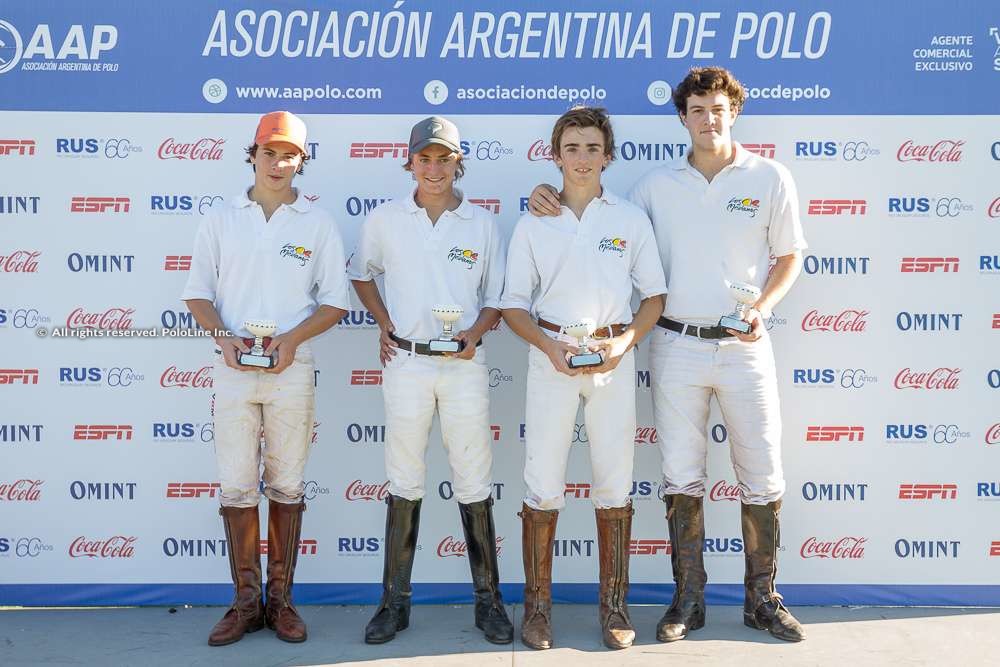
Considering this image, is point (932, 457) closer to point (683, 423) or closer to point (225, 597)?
point (683, 423)

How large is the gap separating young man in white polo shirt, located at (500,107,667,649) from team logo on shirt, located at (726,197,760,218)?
1.14 ft

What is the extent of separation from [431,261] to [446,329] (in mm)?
285

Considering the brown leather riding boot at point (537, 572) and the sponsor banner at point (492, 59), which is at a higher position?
the sponsor banner at point (492, 59)

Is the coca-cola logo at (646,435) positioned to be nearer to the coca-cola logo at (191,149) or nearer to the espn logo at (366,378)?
the espn logo at (366,378)

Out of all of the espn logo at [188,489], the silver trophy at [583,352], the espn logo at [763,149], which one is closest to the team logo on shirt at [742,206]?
the espn logo at [763,149]

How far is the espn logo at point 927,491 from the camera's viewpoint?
4.20 m

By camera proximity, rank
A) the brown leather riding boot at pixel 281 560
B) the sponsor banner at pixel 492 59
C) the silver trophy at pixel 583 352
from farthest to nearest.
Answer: the sponsor banner at pixel 492 59, the brown leather riding boot at pixel 281 560, the silver trophy at pixel 583 352

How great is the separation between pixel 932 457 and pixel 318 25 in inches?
131

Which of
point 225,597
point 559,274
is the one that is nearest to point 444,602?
point 225,597

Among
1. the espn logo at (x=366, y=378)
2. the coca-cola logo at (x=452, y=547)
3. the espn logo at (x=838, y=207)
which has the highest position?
the espn logo at (x=838, y=207)

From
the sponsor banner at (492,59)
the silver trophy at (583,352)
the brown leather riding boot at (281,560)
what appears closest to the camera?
the silver trophy at (583,352)

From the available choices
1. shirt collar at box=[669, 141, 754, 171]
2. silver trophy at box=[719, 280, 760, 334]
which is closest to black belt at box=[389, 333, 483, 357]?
silver trophy at box=[719, 280, 760, 334]

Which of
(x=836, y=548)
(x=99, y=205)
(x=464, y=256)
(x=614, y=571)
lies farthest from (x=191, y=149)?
(x=836, y=548)

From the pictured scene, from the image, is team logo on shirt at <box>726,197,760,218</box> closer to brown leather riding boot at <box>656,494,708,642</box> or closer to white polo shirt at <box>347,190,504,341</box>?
white polo shirt at <box>347,190,504,341</box>
